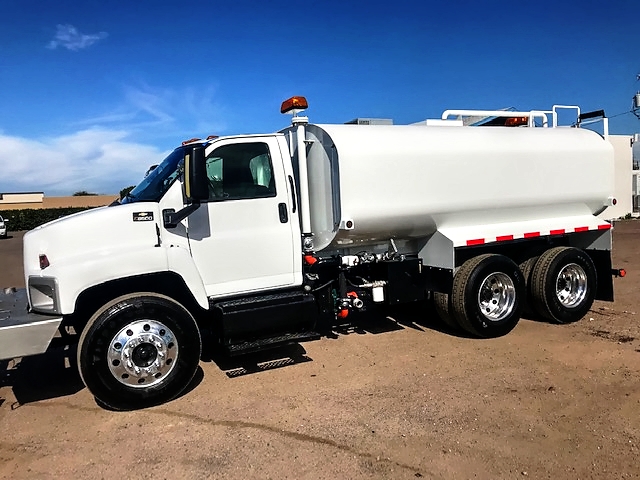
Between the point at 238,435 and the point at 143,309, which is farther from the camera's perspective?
the point at 143,309

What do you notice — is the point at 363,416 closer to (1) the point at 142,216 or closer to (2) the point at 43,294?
(1) the point at 142,216

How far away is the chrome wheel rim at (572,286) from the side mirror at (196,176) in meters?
5.30

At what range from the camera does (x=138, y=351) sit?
523 cm

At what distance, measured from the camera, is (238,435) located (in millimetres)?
4648

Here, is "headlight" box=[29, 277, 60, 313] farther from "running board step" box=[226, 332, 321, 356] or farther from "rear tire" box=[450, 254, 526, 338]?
"rear tire" box=[450, 254, 526, 338]

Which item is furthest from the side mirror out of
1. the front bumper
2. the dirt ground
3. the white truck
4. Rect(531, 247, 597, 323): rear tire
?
Rect(531, 247, 597, 323): rear tire

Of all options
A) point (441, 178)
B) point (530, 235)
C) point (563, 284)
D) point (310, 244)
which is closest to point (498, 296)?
point (530, 235)

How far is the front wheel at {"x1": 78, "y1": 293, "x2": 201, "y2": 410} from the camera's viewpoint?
5051 millimetres

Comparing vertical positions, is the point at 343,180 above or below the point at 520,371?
above

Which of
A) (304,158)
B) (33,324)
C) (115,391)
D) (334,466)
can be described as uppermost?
(304,158)

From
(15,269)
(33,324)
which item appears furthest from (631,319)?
(15,269)

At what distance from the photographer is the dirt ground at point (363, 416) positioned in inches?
162

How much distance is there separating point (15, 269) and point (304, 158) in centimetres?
1286

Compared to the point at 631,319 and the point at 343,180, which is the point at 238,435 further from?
the point at 631,319
